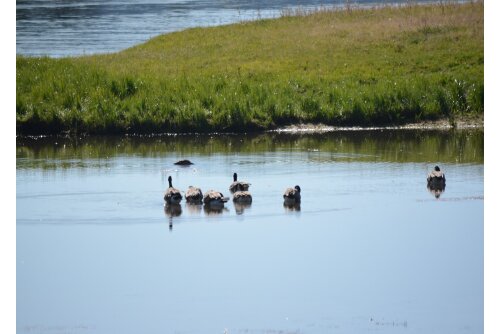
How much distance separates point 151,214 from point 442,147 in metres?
11.5

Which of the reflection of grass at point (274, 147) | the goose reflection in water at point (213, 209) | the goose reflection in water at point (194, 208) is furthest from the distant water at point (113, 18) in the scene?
the goose reflection in water at point (213, 209)

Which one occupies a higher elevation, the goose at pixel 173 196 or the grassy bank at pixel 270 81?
the grassy bank at pixel 270 81

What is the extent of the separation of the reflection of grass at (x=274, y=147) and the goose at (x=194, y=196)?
505 centimetres

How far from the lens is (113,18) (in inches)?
3027

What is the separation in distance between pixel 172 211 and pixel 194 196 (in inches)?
32.6

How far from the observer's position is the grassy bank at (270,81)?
38.4 m

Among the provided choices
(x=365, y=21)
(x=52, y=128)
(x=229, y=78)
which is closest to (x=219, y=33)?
(x=365, y=21)

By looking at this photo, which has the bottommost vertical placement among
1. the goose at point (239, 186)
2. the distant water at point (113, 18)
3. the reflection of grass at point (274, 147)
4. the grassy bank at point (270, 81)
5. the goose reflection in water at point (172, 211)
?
the goose reflection in water at point (172, 211)

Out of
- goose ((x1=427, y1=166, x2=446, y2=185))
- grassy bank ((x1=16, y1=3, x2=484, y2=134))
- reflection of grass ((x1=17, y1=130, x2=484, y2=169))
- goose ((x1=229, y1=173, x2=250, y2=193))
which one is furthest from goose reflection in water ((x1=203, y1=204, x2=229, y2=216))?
grassy bank ((x1=16, y1=3, x2=484, y2=134))

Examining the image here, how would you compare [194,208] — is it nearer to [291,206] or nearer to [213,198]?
[213,198]

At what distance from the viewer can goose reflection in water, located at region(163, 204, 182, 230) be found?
2570 cm

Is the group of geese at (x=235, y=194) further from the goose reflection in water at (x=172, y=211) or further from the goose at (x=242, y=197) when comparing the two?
the goose reflection in water at (x=172, y=211)

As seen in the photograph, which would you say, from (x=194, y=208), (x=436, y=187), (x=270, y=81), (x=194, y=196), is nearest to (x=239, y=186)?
(x=194, y=196)

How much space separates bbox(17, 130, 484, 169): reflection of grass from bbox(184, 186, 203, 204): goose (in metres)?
5.05
